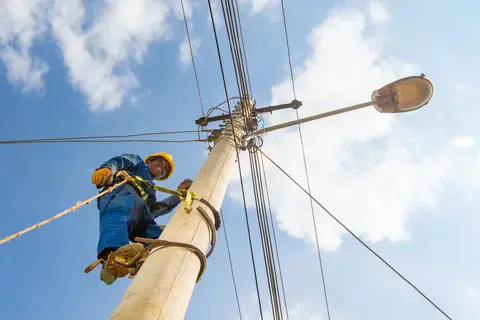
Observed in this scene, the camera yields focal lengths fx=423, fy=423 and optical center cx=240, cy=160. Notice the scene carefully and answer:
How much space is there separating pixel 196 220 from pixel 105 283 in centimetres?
65

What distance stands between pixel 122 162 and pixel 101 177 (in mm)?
805

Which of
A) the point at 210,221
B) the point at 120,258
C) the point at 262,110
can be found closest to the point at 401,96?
the point at 210,221

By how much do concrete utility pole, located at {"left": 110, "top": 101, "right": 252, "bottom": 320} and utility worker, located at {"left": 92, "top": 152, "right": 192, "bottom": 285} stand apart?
27cm

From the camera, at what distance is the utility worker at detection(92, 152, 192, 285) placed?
8.56 feet

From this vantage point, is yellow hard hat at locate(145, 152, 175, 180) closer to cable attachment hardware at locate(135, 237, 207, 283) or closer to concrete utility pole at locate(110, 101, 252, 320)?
concrete utility pole at locate(110, 101, 252, 320)

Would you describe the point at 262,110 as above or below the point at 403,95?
above

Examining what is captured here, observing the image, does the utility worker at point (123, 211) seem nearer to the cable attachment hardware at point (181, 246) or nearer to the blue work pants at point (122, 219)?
the blue work pants at point (122, 219)

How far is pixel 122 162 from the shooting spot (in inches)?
152

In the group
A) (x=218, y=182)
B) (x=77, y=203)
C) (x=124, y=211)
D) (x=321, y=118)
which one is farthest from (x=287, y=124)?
(x=77, y=203)

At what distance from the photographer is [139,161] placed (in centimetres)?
434

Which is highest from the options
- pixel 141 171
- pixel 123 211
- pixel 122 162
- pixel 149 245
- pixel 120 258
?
pixel 141 171

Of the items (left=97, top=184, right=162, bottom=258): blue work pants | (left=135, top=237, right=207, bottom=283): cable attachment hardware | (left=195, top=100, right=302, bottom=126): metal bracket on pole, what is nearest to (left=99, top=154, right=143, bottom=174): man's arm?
(left=97, top=184, right=162, bottom=258): blue work pants

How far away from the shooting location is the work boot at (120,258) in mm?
2365

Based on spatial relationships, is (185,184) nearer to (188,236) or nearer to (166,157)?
(166,157)
